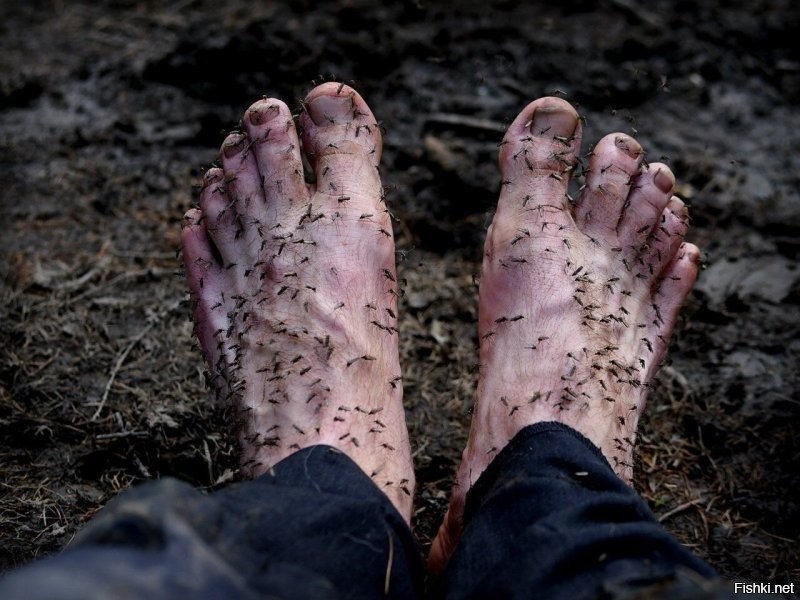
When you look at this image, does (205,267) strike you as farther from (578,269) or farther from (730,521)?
(730,521)

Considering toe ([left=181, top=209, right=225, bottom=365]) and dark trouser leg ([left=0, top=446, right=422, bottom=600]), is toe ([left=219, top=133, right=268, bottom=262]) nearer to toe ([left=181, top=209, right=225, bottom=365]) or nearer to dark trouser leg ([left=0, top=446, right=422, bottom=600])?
toe ([left=181, top=209, right=225, bottom=365])

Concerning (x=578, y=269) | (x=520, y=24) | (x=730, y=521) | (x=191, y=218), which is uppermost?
(x=520, y=24)

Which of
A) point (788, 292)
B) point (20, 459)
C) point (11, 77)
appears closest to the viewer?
point (20, 459)

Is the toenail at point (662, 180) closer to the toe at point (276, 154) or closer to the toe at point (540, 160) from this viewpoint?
the toe at point (540, 160)

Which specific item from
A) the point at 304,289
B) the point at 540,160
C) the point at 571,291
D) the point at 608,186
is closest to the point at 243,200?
the point at 304,289

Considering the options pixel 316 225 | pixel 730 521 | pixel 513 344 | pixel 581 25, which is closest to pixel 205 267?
pixel 316 225

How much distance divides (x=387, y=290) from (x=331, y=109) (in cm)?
69

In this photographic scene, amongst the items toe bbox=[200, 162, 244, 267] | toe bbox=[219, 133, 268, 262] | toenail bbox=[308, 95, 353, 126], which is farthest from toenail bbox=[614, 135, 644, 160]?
toe bbox=[200, 162, 244, 267]

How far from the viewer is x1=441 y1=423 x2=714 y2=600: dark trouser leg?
1.46 meters

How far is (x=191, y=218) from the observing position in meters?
2.67

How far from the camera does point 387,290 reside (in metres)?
2.48

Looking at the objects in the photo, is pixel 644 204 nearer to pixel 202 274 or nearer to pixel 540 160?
pixel 540 160

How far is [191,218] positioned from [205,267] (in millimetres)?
231

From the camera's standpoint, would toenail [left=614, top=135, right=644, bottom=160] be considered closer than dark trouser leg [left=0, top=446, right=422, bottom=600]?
No
